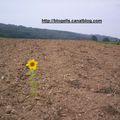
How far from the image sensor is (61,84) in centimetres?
493

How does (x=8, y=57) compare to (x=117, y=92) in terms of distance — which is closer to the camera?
(x=117, y=92)

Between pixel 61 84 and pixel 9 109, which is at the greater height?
pixel 61 84

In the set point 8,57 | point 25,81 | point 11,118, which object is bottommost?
point 11,118

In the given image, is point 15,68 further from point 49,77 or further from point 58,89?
point 58,89

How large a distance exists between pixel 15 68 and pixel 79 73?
171 cm

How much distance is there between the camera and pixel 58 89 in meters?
4.70

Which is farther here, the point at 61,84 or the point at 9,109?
the point at 61,84

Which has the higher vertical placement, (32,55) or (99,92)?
(32,55)

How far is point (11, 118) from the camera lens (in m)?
3.68

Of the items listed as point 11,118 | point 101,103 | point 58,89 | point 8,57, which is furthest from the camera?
point 8,57

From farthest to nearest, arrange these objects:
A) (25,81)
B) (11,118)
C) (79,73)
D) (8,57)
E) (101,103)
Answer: (8,57)
(79,73)
(25,81)
(101,103)
(11,118)

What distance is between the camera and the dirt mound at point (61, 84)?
3.93m

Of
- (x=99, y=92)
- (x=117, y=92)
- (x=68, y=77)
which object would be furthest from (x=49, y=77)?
(x=117, y=92)

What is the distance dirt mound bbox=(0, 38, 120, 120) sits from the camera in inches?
155
